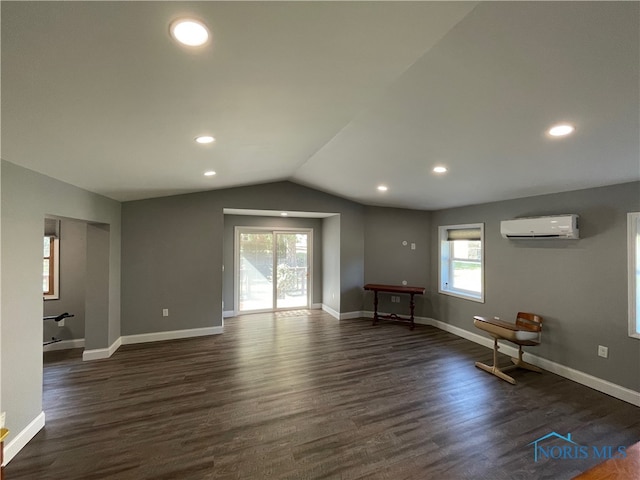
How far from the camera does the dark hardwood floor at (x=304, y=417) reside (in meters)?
1.95

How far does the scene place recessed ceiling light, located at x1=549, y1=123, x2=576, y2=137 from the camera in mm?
1967

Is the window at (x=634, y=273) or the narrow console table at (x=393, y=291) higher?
the window at (x=634, y=273)

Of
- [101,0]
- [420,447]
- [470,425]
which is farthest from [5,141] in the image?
[470,425]

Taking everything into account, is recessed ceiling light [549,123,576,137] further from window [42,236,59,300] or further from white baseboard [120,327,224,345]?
window [42,236,59,300]

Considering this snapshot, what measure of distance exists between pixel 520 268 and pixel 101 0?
4.85m

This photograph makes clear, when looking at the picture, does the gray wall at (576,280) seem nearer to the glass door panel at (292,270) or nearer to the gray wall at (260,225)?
the gray wall at (260,225)

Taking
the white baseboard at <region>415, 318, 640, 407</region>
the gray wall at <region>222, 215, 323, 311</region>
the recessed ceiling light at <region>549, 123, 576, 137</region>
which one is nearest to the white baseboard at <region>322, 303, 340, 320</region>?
the gray wall at <region>222, 215, 323, 311</region>

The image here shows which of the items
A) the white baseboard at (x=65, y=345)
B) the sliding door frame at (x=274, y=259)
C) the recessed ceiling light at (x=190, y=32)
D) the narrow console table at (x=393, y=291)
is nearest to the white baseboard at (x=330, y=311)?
the sliding door frame at (x=274, y=259)

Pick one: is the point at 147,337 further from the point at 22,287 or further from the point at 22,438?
the point at 22,287

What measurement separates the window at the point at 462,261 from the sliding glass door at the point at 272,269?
9.84 feet

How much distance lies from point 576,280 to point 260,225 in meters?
5.33

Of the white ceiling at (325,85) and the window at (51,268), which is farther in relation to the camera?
the window at (51,268)

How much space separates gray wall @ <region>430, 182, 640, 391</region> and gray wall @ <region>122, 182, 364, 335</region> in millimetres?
3707

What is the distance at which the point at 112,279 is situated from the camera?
388 cm
